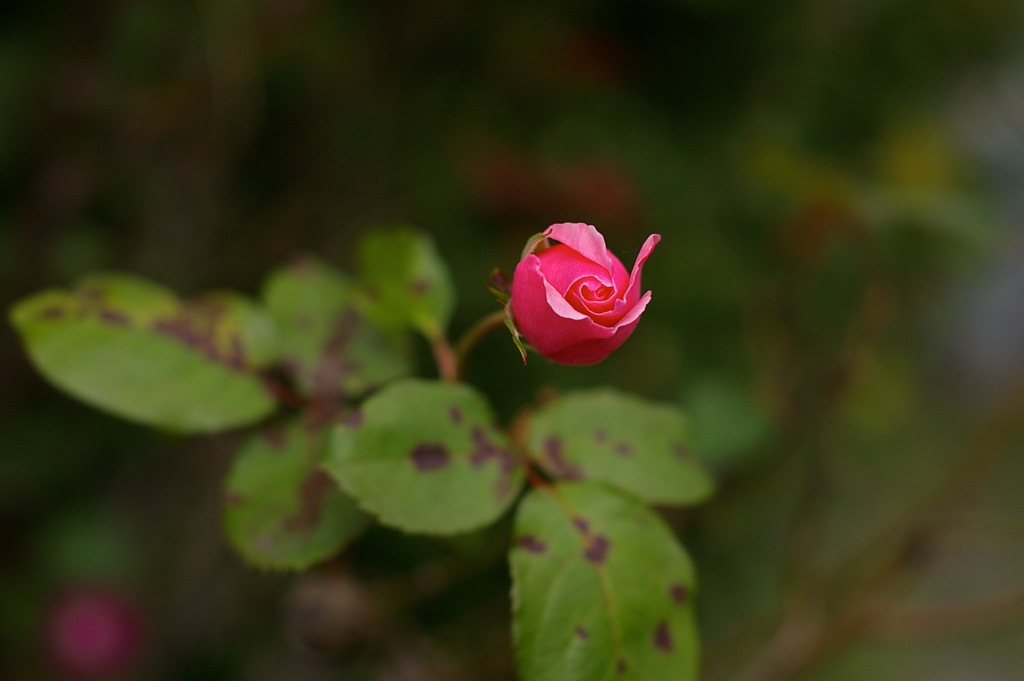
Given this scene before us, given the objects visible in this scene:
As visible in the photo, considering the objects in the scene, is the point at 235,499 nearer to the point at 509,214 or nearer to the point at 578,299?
the point at 578,299

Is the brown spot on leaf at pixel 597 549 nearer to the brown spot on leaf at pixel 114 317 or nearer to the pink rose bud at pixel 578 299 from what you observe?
the pink rose bud at pixel 578 299

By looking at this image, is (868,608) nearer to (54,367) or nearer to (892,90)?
(54,367)

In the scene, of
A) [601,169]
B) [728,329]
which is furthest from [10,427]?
[728,329]

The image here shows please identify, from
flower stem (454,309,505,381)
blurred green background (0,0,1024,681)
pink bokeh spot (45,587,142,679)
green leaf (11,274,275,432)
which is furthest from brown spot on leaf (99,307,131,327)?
pink bokeh spot (45,587,142,679)

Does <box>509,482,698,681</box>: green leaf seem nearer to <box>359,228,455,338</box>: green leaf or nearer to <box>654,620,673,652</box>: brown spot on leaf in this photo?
<box>654,620,673,652</box>: brown spot on leaf

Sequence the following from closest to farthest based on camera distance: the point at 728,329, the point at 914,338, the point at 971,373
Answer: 1. the point at 728,329
2. the point at 914,338
3. the point at 971,373

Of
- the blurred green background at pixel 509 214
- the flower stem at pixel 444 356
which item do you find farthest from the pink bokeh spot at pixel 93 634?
the flower stem at pixel 444 356
